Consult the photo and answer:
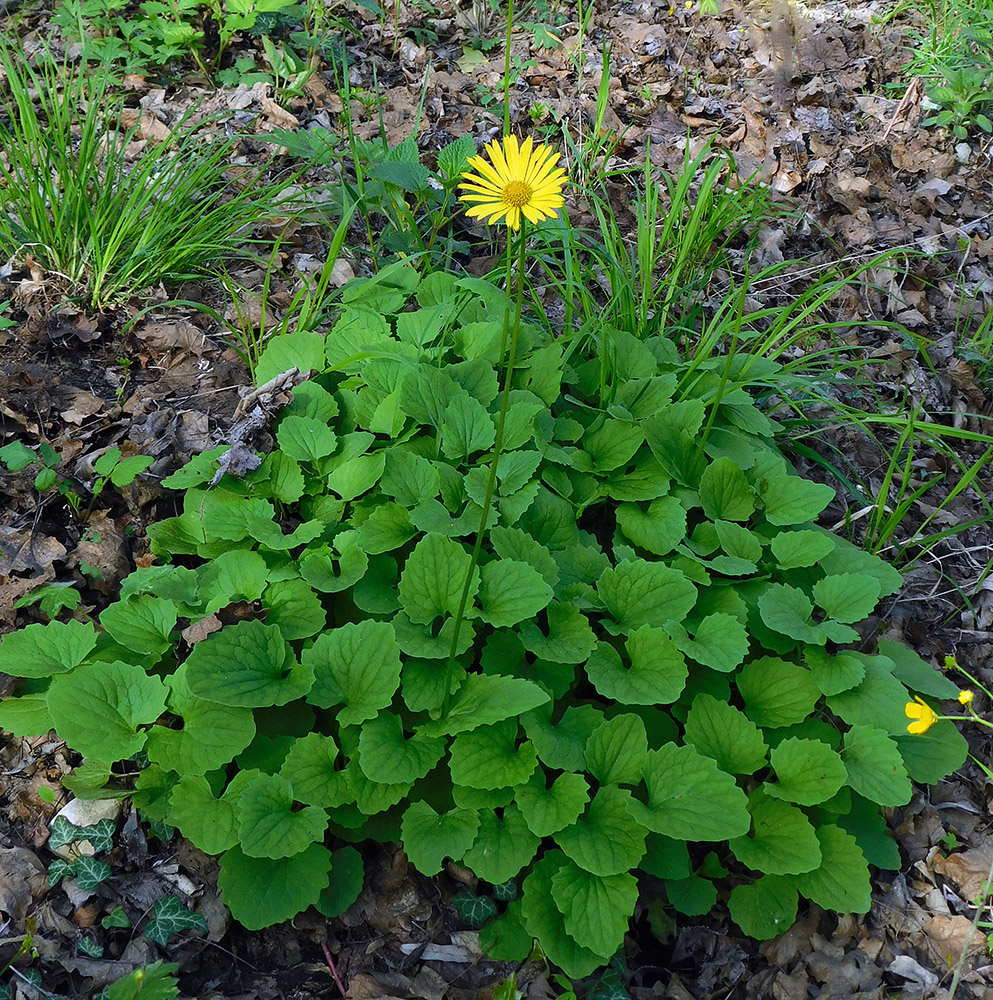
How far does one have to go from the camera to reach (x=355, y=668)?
5.68ft

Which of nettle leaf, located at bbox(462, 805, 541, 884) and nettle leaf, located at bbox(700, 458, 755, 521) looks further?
nettle leaf, located at bbox(700, 458, 755, 521)

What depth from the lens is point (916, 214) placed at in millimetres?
3672

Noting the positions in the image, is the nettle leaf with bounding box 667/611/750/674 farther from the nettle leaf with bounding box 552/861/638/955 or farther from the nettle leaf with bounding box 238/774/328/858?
the nettle leaf with bounding box 238/774/328/858

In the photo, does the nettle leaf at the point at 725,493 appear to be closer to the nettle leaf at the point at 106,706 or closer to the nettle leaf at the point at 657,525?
the nettle leaf at the point at 657,525

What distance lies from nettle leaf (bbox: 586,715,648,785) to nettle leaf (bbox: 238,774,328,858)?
1.84 ft

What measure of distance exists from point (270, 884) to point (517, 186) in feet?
4.51

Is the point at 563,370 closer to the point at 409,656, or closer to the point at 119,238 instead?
the point at 409,656

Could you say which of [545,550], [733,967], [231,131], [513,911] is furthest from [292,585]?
[231,131]

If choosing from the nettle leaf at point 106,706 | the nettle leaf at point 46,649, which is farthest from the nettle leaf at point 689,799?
the nettle leaf at point 46,649

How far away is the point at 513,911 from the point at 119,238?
232 cm

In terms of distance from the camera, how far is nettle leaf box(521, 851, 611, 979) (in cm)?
157

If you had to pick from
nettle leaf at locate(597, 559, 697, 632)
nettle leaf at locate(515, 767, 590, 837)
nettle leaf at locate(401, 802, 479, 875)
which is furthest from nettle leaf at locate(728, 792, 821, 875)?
nettle leaf at locate(401, 802, 479, 875)

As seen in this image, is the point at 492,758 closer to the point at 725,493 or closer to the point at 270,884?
the point at 270,884

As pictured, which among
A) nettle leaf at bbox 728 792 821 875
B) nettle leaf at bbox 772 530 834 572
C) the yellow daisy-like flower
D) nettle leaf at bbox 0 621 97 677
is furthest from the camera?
nettle leaf at bbox 772 530 834 572
